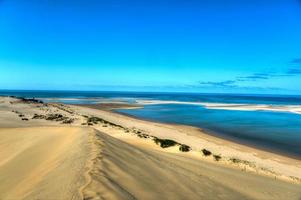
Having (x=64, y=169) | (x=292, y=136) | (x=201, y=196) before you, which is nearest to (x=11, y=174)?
(x=64, y=169)

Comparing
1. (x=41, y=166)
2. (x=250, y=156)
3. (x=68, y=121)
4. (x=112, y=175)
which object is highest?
(x=112, y=175)

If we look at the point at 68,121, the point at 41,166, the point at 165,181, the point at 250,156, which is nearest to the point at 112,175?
the point at 165,181

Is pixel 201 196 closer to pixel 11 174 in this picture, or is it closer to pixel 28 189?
pixel 28 189

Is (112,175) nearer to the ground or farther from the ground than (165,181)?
farther from the ground

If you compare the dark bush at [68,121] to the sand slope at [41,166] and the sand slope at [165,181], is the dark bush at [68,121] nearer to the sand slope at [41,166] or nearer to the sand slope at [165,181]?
the sand slope at [41,166]

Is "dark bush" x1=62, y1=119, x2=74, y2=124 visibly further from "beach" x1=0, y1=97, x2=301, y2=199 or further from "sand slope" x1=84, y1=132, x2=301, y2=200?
"sand slope" x1=84, y1=132, x2=301, y2=200

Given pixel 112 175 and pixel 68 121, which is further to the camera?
pixel 68 121

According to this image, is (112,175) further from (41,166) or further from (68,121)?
(68,121)

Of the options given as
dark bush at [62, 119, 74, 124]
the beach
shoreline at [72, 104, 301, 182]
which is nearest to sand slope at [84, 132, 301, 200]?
the beach
